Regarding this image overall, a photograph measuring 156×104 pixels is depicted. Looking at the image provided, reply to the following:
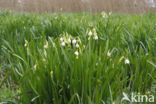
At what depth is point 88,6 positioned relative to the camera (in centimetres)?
639

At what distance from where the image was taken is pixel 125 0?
6.48 meters

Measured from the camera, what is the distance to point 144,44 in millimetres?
2240

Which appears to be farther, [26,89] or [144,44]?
[144,44]

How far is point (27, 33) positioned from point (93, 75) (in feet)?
4.91

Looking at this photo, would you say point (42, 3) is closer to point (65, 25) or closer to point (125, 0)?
point (125, 0)

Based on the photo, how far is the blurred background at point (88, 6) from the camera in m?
A: 6.26

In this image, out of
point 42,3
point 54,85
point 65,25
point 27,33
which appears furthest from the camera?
point 42,3

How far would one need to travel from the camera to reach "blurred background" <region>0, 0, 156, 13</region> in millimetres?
6258

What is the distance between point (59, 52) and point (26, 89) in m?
0.35

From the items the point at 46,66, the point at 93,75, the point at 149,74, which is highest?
the point at 46,66

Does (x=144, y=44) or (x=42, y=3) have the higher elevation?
(x=42, y=3)

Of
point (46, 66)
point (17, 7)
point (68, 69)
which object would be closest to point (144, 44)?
point (68, 69)

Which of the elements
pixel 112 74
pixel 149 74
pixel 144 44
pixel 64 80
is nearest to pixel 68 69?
pixel 64 80

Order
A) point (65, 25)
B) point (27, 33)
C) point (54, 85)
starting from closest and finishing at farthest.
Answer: point (54, 85), point (27, 33), point (65, 25)
